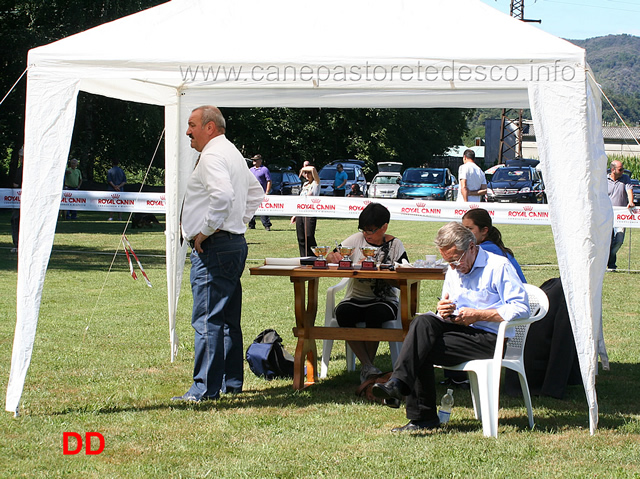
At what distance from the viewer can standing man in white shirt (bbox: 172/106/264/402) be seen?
5152 millimetres

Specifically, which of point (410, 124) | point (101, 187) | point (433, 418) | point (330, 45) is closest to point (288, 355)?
point (433, 418)

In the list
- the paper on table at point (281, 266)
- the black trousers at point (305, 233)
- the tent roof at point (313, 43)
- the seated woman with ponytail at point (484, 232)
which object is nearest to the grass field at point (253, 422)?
the paper on table at point (281, 266)

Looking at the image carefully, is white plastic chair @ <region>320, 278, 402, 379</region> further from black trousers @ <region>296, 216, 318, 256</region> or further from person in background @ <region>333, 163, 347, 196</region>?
person in background @ <region>333, 163, 347, 196</region>

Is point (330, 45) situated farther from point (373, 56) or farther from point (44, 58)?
point (44, 58)

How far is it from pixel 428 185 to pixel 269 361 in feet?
83.0

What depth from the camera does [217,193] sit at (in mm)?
4969

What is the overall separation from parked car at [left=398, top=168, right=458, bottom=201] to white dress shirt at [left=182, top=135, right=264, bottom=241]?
2466 cm

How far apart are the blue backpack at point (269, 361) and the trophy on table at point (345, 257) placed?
3.02ft

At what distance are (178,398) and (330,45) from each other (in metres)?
2.51

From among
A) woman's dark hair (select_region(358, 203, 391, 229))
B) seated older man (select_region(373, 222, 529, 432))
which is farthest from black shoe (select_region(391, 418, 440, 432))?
woman's dark hair (select_region(358, 203, 391, 229))

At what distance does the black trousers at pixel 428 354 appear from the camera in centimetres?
462

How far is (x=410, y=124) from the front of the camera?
48469mm

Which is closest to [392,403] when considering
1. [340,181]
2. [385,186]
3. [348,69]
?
[348,69]

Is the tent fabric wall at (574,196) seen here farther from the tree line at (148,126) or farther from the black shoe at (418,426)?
the tree line at (148,126)
